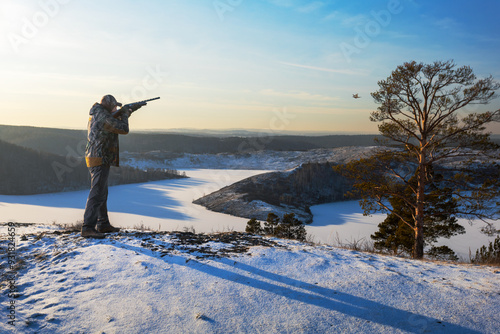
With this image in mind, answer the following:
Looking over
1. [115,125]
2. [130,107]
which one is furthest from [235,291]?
[130,107]

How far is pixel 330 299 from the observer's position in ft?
14.3

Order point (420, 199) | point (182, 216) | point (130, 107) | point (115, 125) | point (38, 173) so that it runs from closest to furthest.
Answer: point (115, 125)
point (130, 107)
point (420, 199)
point (182, 216)
point (38, 173)

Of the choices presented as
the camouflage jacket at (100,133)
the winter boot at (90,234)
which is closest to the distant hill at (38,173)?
the winter boot at (90,234)

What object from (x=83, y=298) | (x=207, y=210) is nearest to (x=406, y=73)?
(x=83, y=298)

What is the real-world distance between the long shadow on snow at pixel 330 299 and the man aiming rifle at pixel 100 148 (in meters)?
2.52

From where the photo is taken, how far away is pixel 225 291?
453cm

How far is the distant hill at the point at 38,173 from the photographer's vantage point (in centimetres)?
5722

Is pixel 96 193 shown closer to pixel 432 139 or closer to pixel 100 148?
pixel 100 148

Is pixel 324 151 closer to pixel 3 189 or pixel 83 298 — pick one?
pixel 3 189

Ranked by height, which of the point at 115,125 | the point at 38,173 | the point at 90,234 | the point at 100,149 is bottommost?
the point at 38,173

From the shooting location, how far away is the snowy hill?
12.4 feet

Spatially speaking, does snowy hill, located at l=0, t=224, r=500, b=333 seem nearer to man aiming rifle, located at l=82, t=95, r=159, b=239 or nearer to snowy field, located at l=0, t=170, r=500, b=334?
snowy field, located at l=0, t=170, r=500, b=334

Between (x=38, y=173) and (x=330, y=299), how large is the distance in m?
69.8

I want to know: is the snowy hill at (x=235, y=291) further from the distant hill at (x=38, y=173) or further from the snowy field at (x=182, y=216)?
the distant hill at (x=38, y=173)
